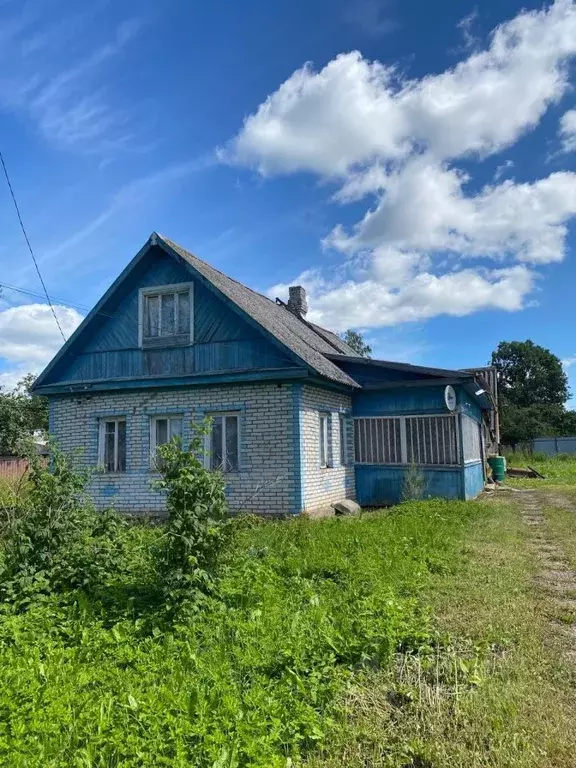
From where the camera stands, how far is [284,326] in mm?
13938

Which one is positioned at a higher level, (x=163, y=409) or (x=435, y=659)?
(x=163, y=409)

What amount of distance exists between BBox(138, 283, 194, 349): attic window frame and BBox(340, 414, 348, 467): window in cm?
410

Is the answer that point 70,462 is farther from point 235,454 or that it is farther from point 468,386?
point 468,386

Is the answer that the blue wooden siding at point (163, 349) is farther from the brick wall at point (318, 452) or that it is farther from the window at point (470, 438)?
the window at point (470, 438)

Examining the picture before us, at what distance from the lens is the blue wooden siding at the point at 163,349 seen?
11461 millimetres

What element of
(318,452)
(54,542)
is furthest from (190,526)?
(318,452)

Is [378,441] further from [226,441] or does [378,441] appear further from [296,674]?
[296,674]

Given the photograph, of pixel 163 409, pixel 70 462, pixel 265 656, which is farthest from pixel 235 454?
pixel 265 656

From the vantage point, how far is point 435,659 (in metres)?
3.68

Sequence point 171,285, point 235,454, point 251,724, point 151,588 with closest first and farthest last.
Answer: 1. point 251,724
2. point 151,588
3. point 235,454
4. point 171,285

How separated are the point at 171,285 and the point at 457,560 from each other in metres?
8.56

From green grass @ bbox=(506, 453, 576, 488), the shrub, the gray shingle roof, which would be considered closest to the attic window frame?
the gray shingle roof

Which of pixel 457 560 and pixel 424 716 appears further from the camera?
pixel 457 560

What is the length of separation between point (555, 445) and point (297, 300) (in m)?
25.9
